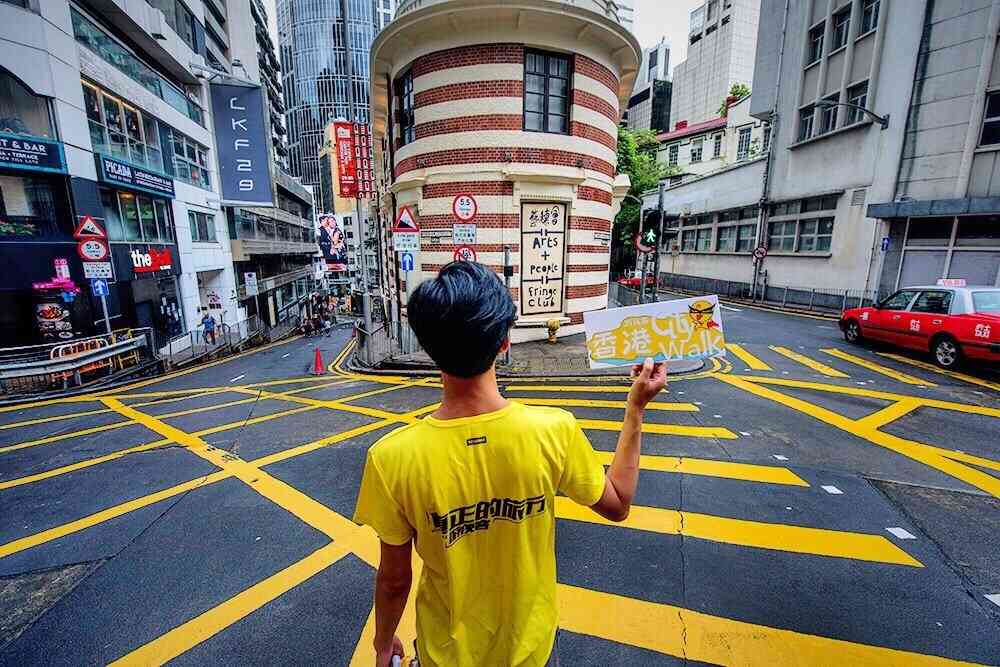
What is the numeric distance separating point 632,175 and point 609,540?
117ft

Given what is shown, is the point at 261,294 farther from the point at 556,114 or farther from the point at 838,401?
the point at 838,401

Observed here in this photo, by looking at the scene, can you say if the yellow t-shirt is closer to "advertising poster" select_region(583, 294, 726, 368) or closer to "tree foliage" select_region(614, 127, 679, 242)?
"advertising poster" select_region(583, 294, 726, 368)

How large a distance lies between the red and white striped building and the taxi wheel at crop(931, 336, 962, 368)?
779cm

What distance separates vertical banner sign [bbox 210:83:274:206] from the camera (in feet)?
70.5

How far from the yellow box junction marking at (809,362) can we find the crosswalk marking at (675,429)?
4771 millimetres

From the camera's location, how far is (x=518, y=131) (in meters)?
11.2

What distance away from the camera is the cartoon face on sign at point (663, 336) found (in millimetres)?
1841

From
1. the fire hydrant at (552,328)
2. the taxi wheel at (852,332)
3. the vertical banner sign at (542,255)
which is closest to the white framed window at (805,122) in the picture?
the taxi wheel at (852,332)

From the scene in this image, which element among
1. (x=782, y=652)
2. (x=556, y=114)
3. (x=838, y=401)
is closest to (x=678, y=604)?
(x=782, y=652)

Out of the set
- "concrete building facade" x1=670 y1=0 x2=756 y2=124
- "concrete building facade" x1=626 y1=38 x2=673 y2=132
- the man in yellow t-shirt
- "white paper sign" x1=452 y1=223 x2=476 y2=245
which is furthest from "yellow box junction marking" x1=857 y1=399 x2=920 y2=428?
"concrete building facade" x1=626 y1=38 x2=673 y2=132

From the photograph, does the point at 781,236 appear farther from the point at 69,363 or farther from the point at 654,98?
the point at 654,98

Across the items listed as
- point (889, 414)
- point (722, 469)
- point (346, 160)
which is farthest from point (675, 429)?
point (346, 160)

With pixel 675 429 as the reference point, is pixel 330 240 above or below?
above

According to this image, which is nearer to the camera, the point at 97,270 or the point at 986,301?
the point at 986,301
